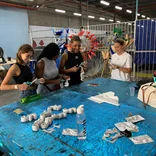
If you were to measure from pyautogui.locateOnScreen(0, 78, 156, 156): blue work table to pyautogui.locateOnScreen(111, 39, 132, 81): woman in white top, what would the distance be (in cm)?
73

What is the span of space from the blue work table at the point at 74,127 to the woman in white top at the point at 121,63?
725 millimetres

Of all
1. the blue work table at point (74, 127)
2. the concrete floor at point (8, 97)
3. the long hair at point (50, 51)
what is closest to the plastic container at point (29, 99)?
the blue work table at point (74, 127)

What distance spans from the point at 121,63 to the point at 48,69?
1122 millimetres

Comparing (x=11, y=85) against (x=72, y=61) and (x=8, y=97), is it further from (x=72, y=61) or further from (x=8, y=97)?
(x=8, y=97)

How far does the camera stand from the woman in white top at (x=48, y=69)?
202 cm

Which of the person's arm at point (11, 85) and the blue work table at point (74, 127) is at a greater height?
the person's arm at point (11, 85)

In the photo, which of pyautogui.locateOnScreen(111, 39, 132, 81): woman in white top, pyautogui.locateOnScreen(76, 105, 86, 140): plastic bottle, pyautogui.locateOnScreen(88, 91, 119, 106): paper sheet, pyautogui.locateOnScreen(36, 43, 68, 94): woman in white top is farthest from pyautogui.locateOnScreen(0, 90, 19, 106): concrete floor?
pyautogui.locateOnScreen(76, 105, 86, 140): plastic bottle

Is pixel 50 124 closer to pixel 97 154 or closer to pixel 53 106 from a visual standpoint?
pixel 53 106

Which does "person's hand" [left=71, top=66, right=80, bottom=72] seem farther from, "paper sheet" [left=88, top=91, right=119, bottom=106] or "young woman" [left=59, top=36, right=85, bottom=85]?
"paper sheet" [left=88, top=91, right=119, bottom=106]

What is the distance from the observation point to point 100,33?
6234mm

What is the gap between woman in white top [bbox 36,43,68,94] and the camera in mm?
2021

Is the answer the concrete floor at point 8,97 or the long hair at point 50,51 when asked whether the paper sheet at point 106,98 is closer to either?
the long hair at point 50,51

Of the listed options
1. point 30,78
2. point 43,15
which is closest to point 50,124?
point 30,78

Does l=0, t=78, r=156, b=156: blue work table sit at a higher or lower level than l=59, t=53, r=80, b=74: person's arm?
lower
